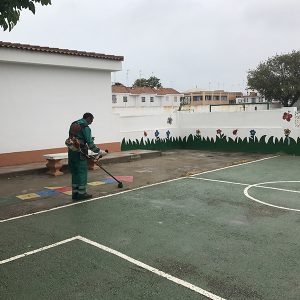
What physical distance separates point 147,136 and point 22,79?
6664 millimetres

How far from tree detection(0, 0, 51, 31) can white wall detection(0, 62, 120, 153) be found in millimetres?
7001

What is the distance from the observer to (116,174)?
11.4 meters

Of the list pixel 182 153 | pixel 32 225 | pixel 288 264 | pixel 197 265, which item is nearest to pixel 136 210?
pixel 32 225

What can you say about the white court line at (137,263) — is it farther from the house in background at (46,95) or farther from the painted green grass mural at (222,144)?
Result: the painted green grass mural at (222,144)

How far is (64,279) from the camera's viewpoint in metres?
4.34

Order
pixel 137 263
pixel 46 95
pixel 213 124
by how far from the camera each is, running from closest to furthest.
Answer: pixel 137 263
pixel 46 95
pixel 213 124

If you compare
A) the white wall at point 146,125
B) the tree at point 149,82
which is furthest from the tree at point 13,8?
the tree at point 149,82

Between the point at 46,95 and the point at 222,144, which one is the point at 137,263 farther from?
the point at 222,144

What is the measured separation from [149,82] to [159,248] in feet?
308

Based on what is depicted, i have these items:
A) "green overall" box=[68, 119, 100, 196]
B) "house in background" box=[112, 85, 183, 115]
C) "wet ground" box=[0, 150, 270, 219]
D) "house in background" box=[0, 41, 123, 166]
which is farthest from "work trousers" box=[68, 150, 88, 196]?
"house in background" box=[112, 85, 183, 115]

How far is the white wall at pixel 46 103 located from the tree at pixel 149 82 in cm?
8199

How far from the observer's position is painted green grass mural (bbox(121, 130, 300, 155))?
1585cm

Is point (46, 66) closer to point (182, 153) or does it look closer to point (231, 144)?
point (182, 153)

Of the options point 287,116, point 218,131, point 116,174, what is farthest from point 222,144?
point 116,174
